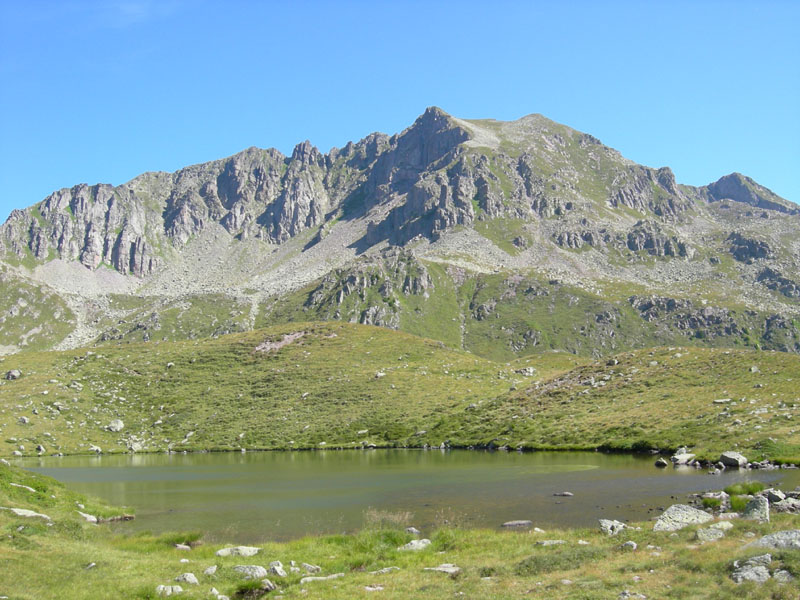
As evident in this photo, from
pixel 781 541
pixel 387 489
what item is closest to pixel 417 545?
pixel 781 541

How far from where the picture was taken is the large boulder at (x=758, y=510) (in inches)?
879

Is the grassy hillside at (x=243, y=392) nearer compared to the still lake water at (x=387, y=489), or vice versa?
the still lake water at (x=387, y=489)

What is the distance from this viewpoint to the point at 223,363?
11775cm

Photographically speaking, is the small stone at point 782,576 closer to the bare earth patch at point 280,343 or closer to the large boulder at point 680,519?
the large boulder at point 680,519

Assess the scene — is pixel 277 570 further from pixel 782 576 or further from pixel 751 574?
pixel 782 576

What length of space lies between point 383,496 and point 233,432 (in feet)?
185

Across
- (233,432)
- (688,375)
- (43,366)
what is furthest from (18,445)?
(688,375)

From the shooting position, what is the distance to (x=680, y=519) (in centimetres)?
2447

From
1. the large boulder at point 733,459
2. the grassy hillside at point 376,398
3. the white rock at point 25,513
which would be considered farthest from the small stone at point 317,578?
the grassy hillside at point 376,398

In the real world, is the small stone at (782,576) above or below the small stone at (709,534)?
above

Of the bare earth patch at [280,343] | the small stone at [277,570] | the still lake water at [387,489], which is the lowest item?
the still lake water at [387,489]

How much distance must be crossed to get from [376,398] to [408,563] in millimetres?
75131

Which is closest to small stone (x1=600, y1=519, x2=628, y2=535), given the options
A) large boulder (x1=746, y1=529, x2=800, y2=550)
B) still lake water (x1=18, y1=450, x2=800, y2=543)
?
still lake water (x1=18, y1=450, x2=800, y2=543)

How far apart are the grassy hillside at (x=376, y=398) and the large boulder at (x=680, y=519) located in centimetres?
2399
